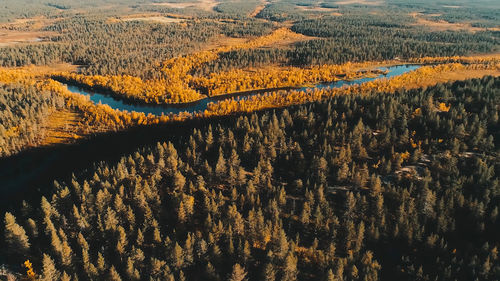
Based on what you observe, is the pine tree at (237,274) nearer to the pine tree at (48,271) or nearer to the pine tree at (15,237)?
the pine tree at (48,271)

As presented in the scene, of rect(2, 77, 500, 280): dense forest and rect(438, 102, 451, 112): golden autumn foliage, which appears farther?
rect(438, 102, 451, 112): golden autumn foliage

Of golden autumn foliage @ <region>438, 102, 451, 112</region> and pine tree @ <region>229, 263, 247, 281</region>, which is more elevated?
golden autumn foliage @ <region>438, 102, 451, 112</region>

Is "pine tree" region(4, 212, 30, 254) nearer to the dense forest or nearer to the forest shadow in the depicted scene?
the dense forest

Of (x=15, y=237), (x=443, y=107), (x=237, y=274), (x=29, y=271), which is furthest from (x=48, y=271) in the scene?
(x=443, y=107)

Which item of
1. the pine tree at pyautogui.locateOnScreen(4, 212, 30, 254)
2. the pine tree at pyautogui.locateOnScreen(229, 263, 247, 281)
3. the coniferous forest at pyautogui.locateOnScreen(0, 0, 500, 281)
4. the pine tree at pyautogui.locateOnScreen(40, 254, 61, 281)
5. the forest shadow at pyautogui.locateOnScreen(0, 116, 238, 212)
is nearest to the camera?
the pine tree at pyautogui.locateOnScreen(40, 254, 61, 281)

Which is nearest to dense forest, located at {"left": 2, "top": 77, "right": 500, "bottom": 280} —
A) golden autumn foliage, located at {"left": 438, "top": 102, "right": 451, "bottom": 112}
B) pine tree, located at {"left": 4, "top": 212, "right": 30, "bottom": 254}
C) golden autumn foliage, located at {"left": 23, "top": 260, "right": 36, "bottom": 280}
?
pine tree, located at {"left": 4, "top": 212, "right": 30, "bottom": 254}

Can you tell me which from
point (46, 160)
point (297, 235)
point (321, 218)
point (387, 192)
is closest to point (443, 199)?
point (387, 192)

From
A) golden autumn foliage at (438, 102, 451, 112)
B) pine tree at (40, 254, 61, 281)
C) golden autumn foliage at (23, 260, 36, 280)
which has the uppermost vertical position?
golden autumn foliage at (438, 102, 451, 112)

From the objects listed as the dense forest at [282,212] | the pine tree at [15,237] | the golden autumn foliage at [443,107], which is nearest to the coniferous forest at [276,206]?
the pine tree at [15,237]

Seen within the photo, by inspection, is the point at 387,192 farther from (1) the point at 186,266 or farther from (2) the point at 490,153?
(1) the point at 186,266

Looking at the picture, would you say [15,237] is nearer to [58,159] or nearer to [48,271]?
[48,271]

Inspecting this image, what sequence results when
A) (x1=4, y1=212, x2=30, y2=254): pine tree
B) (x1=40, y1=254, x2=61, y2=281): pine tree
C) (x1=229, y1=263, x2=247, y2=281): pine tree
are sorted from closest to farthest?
(x1=40, y1=254, x2=61, y2=281): pine tree → (x1=229, y1=263, x2=247, y2=281): pine tree → (x1=4, y1=212, x2=30, y2=254): pine tree
